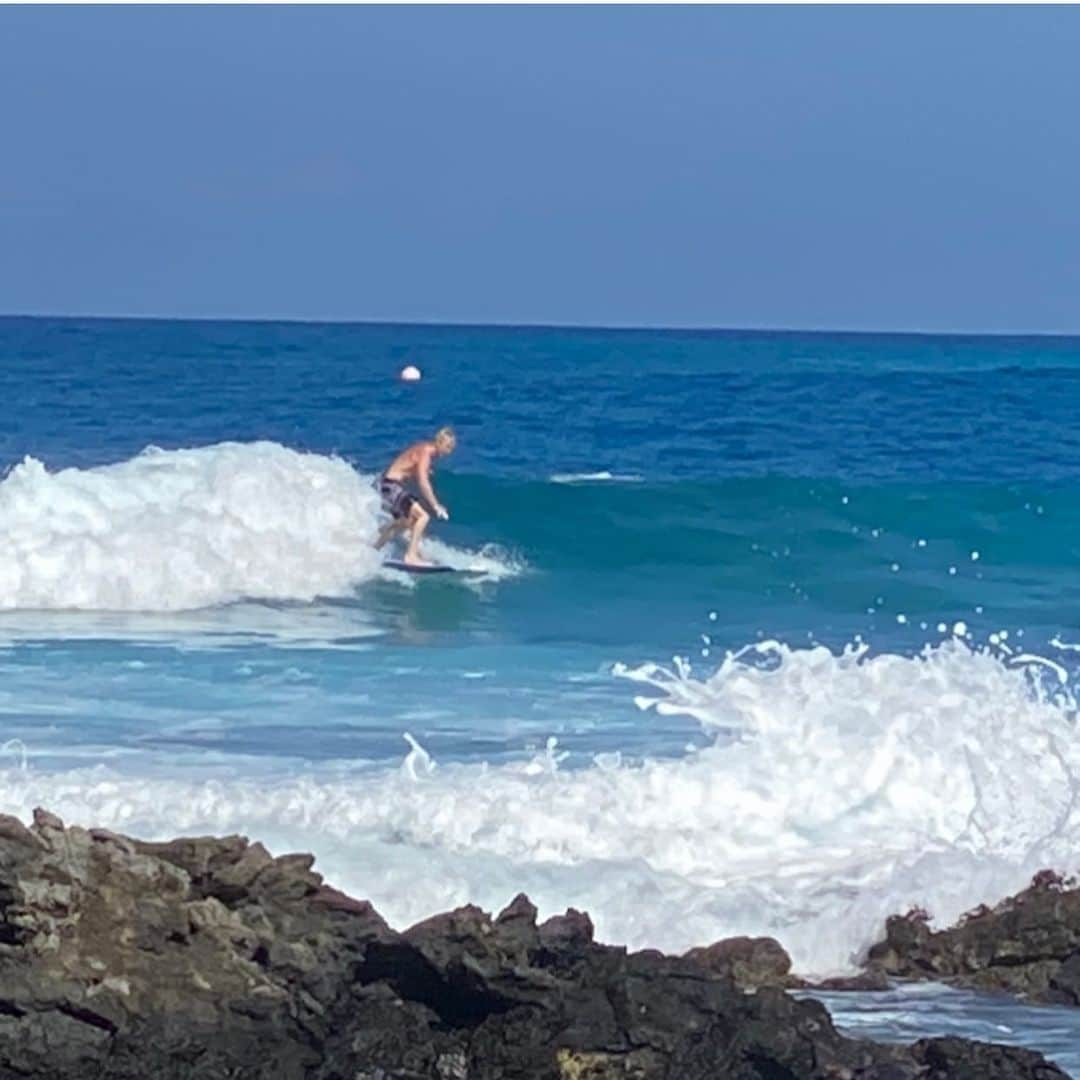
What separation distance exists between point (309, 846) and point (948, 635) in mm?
7863

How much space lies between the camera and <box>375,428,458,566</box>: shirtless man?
56.3ft

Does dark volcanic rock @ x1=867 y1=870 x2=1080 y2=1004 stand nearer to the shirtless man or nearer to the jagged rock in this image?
the jagged rock

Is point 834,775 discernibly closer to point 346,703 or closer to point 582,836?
point 582,836

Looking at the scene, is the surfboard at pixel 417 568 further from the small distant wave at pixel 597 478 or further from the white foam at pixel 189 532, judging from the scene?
the small distant wave at pixel 597 478

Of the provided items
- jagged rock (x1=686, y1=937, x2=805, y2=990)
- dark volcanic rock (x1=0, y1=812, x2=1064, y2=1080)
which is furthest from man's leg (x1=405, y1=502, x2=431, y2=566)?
dark volcanic rock (x1=0, y1=812, x2=1064, y2=1080)

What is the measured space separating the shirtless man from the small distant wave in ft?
18.2

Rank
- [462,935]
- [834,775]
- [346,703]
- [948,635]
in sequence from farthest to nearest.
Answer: [948,635]
[346,703]
[834,775]
[462,935]

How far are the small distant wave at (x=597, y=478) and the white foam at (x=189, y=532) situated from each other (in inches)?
156

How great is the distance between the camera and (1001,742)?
10.1 m

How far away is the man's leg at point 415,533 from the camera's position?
17.5 meters

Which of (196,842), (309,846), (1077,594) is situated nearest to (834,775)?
(309,846)

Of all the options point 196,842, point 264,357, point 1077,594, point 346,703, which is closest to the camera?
point 196,842

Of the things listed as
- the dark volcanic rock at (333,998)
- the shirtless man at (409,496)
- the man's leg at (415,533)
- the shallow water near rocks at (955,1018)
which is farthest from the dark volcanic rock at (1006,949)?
the man's leg at (415,533)

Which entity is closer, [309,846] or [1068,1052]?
[1068,1052]
